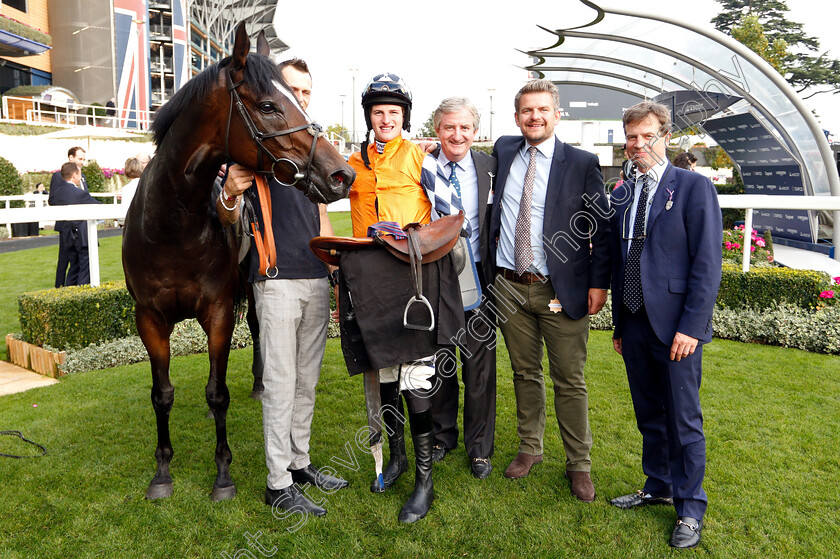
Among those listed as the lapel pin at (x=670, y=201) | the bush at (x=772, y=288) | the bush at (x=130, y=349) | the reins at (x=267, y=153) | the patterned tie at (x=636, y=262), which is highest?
the reins at (x=267, y=153)

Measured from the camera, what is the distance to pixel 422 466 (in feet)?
9.47

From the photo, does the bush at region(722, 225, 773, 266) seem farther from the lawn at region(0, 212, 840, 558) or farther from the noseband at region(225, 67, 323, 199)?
the noseband at region(225, 67, 323, 199)

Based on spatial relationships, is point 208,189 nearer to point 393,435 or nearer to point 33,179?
point 393,435

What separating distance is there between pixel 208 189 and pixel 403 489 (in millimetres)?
1852

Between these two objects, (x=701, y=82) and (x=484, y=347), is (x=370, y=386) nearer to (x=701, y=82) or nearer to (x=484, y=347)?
(x=484, y=347)

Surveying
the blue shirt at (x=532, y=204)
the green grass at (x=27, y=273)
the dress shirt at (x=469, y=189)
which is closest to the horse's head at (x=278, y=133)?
the dress shirt at (x=469, y=189)

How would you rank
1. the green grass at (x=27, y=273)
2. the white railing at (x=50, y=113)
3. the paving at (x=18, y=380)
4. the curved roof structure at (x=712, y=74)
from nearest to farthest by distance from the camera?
the paving at (x=18, y=380) < the green grass at (x=27, y=273) < the curved roof structure at (x=712, y=74) < the white railing at (x=50, y=113)

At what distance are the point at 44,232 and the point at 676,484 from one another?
17172 mm

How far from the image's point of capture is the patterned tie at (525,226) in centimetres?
304

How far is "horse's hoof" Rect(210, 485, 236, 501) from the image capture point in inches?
116

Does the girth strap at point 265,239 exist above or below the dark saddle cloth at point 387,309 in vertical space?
above

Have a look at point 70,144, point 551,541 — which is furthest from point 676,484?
point 70,144

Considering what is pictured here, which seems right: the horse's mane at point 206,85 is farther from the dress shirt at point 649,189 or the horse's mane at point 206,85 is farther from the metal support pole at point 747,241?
the metal support pole at point 747,241

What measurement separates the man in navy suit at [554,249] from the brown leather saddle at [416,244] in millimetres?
588
